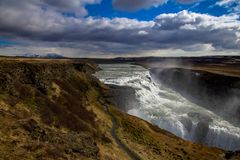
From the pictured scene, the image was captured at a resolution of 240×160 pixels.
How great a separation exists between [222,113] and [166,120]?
22.6 metres

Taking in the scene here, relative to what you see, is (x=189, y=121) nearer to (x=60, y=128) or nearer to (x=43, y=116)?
(x=60, y=128)

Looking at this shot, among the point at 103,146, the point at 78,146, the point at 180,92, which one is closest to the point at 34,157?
the point at 78,146

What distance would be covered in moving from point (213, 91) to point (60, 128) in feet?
259

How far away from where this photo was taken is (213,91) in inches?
4338

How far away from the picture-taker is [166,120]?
249 feet

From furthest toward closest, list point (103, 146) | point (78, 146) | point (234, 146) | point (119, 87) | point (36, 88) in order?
point (119, 87)
point (234, 146)
point (36, 88)
point (103, 146)
point (78, 146)

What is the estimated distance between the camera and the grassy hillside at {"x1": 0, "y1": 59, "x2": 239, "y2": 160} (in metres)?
29.8

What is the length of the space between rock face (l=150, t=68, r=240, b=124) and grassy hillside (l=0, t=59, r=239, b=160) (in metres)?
32.1

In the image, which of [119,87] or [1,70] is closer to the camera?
[1,70]

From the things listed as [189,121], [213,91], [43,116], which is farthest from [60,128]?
[213,91]

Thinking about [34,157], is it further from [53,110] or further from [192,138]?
[192,138]

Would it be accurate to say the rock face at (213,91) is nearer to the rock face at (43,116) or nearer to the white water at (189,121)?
the white water at (189,121)

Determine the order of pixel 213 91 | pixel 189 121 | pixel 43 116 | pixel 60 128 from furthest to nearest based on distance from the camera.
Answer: pixel 213 91, pixel 189 121, pixel 43 116, pixel 60 128

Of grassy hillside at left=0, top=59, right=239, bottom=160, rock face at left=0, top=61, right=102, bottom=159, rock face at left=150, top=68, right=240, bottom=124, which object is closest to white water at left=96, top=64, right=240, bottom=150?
rock face at left=150, top=68, right=240, bottom=124
